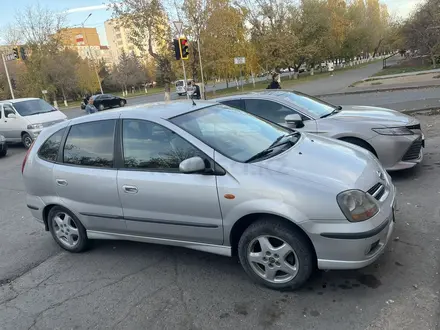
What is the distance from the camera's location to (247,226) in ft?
10.7

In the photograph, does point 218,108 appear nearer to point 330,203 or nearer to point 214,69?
point 330,203

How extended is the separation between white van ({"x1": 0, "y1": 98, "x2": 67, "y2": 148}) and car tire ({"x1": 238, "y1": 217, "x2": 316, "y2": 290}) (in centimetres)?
1181

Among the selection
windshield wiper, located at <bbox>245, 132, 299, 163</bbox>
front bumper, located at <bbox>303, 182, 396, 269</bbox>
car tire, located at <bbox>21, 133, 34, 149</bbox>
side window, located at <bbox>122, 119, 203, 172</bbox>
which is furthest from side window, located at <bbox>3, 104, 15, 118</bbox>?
front bumper, located at <bbox>303, 182, 396, 269</bbox>

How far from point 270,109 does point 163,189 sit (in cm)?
326

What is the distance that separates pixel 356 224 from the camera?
9.30 ft

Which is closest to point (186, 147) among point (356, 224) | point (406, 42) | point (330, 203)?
point (330, 203)

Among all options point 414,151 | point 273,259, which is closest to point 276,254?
point 273,259

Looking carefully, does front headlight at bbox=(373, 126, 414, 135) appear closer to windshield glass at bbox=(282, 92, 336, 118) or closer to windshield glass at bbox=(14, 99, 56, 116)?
windshield glass at bbox=(282, 92, 336, 118)

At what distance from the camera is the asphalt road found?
112 inches

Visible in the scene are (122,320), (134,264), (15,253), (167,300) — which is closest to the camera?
(122,320)

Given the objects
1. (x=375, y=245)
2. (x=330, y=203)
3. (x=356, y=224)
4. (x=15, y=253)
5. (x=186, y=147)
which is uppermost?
(x=186, y=147)

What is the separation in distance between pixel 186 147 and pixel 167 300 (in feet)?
4.53

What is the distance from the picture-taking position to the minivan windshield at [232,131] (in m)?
3.44

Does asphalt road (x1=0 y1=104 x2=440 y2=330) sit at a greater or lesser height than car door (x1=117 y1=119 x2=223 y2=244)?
lesser
